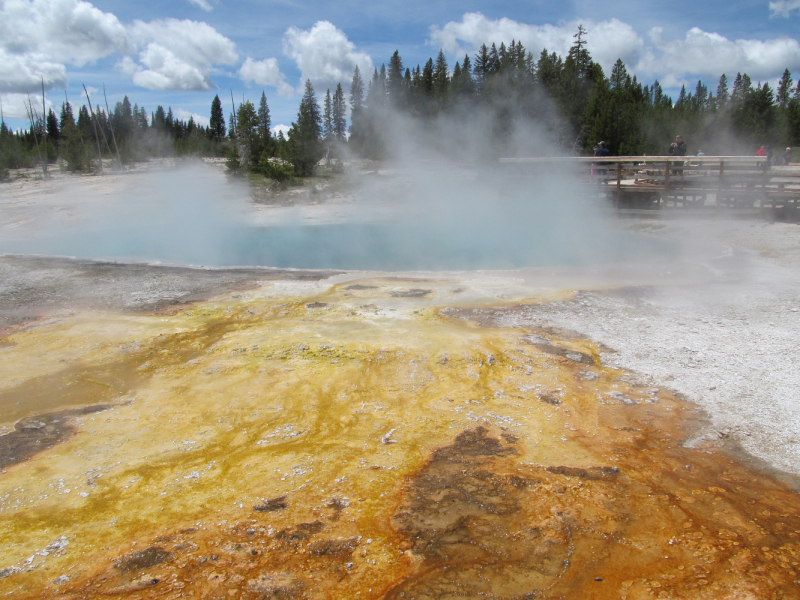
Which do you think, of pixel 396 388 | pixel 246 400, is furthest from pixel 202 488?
pixel 396 388

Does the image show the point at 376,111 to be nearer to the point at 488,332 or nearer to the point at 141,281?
the point at 141,281

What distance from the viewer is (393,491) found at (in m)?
2.50

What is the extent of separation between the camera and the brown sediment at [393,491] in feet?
6.48

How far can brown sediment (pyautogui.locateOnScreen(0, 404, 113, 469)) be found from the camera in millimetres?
2949

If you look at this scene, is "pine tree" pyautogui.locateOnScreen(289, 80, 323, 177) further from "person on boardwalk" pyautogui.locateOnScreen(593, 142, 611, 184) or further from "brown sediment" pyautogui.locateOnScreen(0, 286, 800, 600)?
"brown sediment" pyautogui.locateOnScreen(0, 286, 800, 600)

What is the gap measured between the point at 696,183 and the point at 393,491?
1113cm

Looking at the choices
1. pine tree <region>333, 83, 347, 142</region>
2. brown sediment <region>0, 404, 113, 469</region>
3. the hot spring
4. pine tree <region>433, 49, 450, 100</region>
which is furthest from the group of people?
pine tree <region>333, 83, 347, 142</region>

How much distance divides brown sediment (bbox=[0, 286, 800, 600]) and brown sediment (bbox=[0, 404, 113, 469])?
133 mm

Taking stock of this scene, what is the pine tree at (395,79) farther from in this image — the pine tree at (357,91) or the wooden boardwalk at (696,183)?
the wooden boardwalk at (696,183)

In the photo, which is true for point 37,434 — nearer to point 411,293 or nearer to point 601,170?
point 411,293

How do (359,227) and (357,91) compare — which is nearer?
(359,227)

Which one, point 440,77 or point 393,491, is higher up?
point 440,77

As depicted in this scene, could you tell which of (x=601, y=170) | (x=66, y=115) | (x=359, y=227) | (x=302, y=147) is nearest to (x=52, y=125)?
(x=66, y=115)

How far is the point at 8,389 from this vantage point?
12.3 ft
